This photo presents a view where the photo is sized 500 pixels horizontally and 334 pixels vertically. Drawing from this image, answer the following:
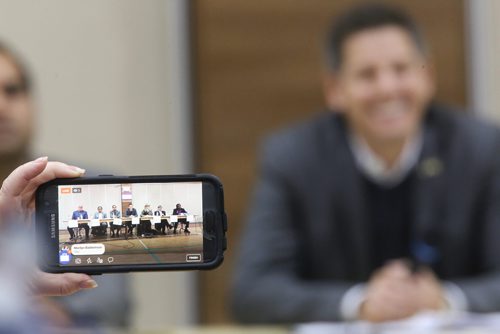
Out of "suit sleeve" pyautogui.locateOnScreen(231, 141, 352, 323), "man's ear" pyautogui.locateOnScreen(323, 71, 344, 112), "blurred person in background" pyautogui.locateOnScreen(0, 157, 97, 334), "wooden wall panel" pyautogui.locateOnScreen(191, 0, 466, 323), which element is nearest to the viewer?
"blurred person in background" pyautogui.locateOnScreen(0, 157, 97, 334)

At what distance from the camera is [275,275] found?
105 centimetres

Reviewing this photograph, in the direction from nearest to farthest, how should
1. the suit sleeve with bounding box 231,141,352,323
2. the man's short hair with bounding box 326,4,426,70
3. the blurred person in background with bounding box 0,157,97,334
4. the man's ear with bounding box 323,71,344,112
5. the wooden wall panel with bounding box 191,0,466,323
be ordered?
the blurred person in background with bounding box 0,157,97,334 → the man's short hair with bounding box 326,4,426,70 → the suit sleeve with bounding box 231,141,352,323 → the man's ear with bounding box 323,71,344,112 → the wooden wall panel with bounding box 191,0,466,323

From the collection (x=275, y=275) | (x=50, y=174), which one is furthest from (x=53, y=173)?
(x=275, y=275)

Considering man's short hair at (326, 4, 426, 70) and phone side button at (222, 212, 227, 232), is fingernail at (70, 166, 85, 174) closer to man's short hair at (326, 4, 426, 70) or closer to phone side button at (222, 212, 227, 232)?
phone side button at (222, 212, 227, 232)

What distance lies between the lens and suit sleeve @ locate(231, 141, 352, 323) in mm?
993

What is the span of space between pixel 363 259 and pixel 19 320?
102 centimetres

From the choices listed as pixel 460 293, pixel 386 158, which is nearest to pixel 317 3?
pixel 386 158

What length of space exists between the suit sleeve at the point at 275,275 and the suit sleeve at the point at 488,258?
0.53 feet

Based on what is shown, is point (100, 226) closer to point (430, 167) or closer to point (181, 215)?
point (181, 215)

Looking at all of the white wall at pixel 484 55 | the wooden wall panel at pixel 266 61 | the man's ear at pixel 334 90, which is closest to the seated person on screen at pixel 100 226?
the man's ear at pixel 334 90

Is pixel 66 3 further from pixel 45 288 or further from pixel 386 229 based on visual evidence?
pixel 386 229

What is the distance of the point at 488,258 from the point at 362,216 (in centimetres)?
18

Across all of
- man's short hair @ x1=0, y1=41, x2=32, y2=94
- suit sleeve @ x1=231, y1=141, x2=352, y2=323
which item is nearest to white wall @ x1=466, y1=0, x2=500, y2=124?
suit sleeve @ x1=231, y1=141, x2=352, y2=323

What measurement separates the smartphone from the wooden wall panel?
148cm
